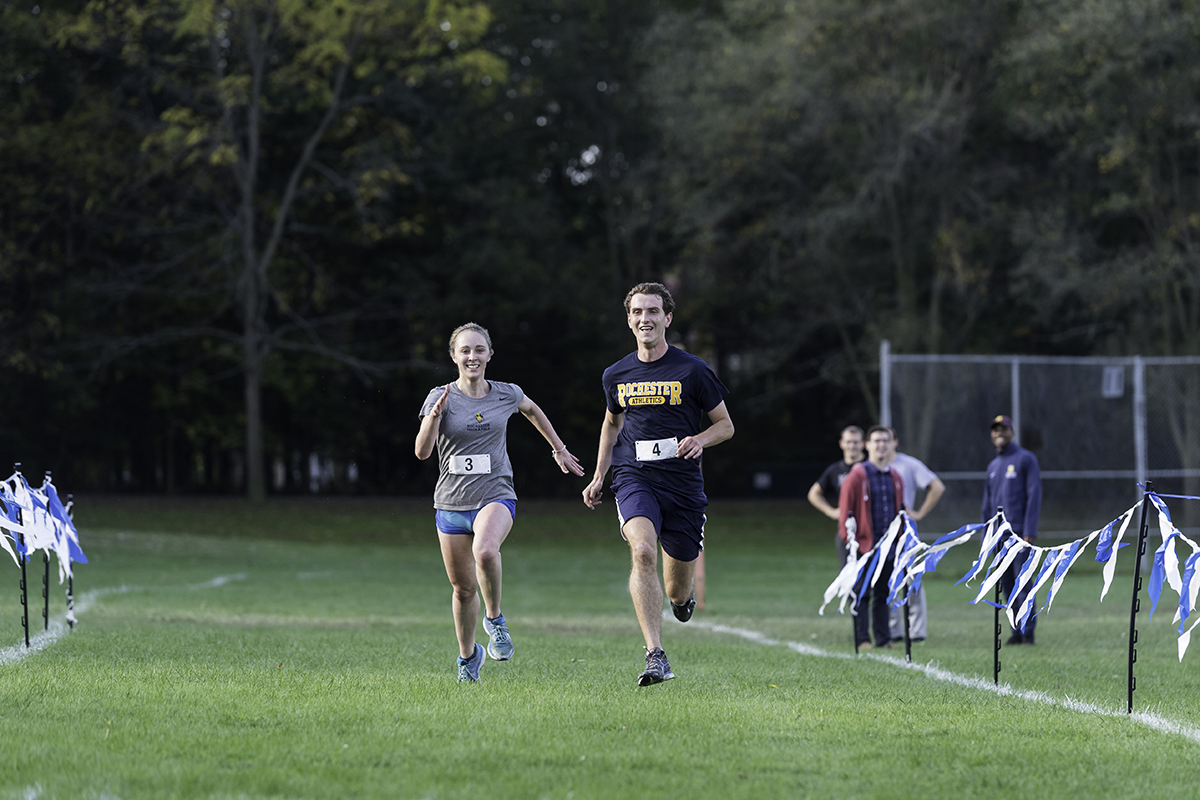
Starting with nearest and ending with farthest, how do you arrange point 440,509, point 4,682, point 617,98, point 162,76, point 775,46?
point 4,682
point 440,509
point 775,46
point 162,76
point 617,98

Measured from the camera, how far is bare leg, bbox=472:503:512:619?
781 centimetres

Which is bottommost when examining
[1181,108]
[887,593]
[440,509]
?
[887,593]

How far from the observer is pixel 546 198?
39.4 m

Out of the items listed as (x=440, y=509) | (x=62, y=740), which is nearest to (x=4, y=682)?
(x=62, y=740)

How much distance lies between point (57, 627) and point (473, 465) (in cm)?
496

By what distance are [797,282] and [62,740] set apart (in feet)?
97.8

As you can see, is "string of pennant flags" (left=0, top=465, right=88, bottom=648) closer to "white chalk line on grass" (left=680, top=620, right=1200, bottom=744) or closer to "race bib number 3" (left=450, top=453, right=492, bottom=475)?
"race bib number 3" (left=450, top=453, right=492, bottom=475)

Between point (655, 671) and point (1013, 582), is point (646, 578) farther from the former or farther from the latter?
point (1013, 582)

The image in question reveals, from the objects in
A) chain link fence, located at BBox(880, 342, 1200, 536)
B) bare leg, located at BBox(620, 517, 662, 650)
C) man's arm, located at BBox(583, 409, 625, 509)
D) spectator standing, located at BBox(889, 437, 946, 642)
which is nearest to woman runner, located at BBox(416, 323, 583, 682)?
man's arm, located at BBox(583, 409, 625, 509)

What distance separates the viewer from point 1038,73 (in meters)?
29.2

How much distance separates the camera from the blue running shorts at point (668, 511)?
799cm

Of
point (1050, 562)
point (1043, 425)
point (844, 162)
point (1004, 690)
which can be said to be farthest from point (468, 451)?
point (844, 162)

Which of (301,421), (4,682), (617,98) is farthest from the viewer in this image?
(301,421)

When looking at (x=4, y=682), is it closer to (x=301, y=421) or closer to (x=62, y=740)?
(x=62, y=740)
